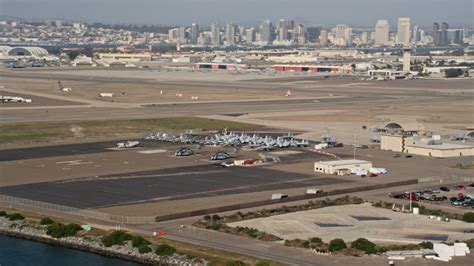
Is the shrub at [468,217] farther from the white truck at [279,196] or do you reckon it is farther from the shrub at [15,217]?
the shrub at [15,217]

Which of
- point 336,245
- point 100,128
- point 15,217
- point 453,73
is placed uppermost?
point 336,245

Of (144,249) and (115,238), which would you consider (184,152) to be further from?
(144,249)

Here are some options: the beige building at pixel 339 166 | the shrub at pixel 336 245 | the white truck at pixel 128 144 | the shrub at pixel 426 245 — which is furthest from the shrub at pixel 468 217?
the white truck at pixel 128 144

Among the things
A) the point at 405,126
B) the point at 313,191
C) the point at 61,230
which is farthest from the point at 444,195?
the point at 405,126

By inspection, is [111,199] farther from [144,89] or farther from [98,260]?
[144,89]

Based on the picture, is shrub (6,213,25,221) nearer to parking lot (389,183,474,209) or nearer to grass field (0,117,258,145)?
parking lot (389,183,474,209)

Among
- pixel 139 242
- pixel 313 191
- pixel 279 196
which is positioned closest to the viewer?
pixel 139 242

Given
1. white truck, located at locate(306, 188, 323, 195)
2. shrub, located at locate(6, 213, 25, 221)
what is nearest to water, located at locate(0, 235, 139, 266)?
shrub, located at locate(6, 213, 25, 221)
